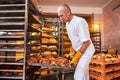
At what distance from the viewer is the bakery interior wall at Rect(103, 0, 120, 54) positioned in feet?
17.1

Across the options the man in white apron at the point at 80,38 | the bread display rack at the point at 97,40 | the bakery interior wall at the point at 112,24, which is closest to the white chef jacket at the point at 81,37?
the man in white apron at the point at 80,38

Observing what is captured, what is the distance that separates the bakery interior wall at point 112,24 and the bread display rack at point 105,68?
156cm

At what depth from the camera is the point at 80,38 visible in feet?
6.97

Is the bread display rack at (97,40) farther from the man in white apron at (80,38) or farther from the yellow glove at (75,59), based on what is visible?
the yellow glove at (75,59)

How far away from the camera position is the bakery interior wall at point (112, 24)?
17.1 feet

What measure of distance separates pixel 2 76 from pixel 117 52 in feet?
13.0

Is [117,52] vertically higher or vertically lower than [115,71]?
higher

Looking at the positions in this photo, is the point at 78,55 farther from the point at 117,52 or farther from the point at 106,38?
the point at 106,38

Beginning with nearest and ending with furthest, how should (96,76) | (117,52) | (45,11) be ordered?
1. (96,76)
2. (117,52)
3. (45,11)

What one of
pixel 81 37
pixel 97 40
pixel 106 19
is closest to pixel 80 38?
pixel 81 37

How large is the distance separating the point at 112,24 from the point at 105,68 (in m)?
2.68

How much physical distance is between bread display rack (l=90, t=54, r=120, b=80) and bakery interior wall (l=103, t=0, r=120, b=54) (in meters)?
1.56

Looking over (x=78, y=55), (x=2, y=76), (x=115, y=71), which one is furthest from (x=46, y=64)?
(x=115, y=71)

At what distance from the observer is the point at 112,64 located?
12.0 ft
